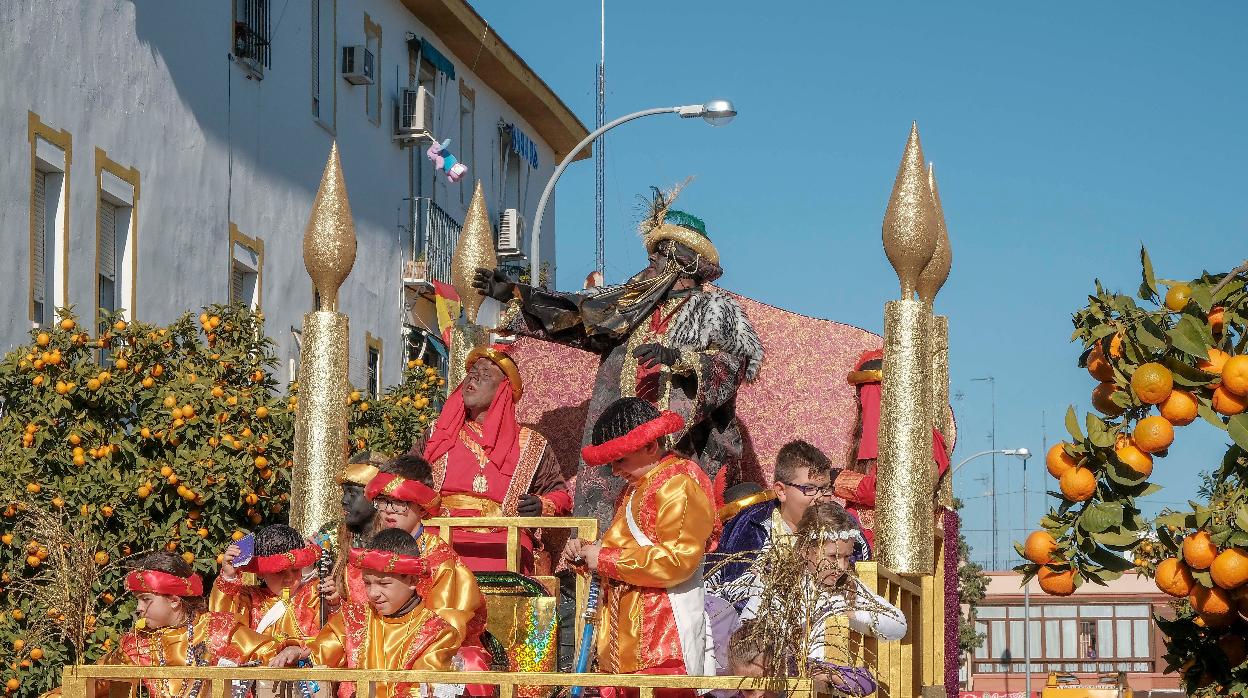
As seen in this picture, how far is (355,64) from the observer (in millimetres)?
23406

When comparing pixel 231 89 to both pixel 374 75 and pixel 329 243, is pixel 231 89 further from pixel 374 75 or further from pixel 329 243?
pixel 329 243

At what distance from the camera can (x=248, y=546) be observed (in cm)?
823

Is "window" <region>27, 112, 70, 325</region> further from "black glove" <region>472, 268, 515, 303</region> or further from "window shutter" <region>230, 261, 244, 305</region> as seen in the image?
"black glove" <region>472, 268, 515, 303</region>

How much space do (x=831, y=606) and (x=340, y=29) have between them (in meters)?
18.9

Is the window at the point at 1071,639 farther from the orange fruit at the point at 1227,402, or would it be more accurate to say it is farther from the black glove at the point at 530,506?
the orange fruit at the point at 1227,402

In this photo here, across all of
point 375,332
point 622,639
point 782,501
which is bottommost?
point 622,639

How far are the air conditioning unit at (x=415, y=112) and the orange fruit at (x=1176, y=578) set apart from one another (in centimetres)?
2123

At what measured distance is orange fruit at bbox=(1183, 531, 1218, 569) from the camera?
15.0ft

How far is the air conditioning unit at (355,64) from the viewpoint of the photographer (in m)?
23.4

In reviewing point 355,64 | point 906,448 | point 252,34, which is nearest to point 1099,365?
point 906,448

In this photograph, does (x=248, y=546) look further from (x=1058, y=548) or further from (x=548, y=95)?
(x=548, y=95)

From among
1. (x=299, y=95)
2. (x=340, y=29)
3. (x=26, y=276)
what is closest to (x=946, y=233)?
(x=26, y=276)

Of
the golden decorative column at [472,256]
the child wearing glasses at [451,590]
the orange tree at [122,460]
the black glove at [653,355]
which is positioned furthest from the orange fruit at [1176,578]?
the golden decorative column at [472,256]

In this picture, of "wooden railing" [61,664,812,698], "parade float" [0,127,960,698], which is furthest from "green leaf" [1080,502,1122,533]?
"parade float" [0,127,960,698]
